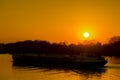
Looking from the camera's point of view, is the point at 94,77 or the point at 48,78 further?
the point at 94,77

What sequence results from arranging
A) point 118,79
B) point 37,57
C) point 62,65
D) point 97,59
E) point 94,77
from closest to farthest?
point 118,79 → point 94,77 → point 97,59 → point 62,65 → point 37,57

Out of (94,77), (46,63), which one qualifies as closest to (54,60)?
(46,63)

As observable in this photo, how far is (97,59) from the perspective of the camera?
5634cm

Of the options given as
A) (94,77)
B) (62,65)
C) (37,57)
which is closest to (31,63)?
(37,57)

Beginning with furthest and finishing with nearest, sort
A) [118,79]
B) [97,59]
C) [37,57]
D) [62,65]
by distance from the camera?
[37,57] → [62,65] → [97,59] → [118,79]

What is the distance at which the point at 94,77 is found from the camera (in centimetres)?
4409

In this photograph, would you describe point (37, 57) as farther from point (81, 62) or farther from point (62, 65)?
point (81, 62)

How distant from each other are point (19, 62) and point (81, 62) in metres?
14.5

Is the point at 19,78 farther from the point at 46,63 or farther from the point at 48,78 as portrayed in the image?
the point at 46,63

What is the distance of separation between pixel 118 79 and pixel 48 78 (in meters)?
8.18

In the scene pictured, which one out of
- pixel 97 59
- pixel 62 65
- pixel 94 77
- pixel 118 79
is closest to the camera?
pixel 118 79

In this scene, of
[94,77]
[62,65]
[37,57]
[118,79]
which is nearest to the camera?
[118,79]

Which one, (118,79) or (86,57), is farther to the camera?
(86,57)

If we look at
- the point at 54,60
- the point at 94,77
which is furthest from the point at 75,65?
the point at 94,77
